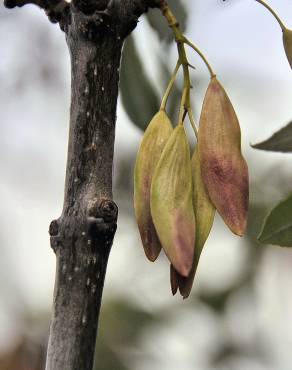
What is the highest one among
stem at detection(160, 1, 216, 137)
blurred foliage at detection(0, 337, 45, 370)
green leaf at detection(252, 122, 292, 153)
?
stem at detection(160, 1, 216, 137)

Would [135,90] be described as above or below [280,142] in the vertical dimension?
above

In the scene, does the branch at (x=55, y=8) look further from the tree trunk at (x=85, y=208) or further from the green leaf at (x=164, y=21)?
the green leaf at (x=164, y=21)

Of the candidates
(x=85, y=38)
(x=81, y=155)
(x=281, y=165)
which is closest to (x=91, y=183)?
(x=81, y=155)

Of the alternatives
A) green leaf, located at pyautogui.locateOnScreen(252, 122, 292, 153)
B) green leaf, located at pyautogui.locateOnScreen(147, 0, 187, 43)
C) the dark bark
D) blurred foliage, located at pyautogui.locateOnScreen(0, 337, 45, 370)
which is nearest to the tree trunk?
the dark bark

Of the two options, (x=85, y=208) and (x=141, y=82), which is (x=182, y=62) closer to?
(x=85, y=208)

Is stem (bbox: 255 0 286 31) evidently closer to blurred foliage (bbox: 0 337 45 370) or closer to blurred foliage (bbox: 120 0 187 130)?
blurred foliage (bbox: 120 0 187 130)

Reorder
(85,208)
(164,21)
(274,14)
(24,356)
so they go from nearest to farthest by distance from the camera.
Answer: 1. (85,208)
2. (274,14)
3. (164,21)
4. (24,356)

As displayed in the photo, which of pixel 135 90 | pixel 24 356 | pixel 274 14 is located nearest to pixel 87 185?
pixel 274 14
